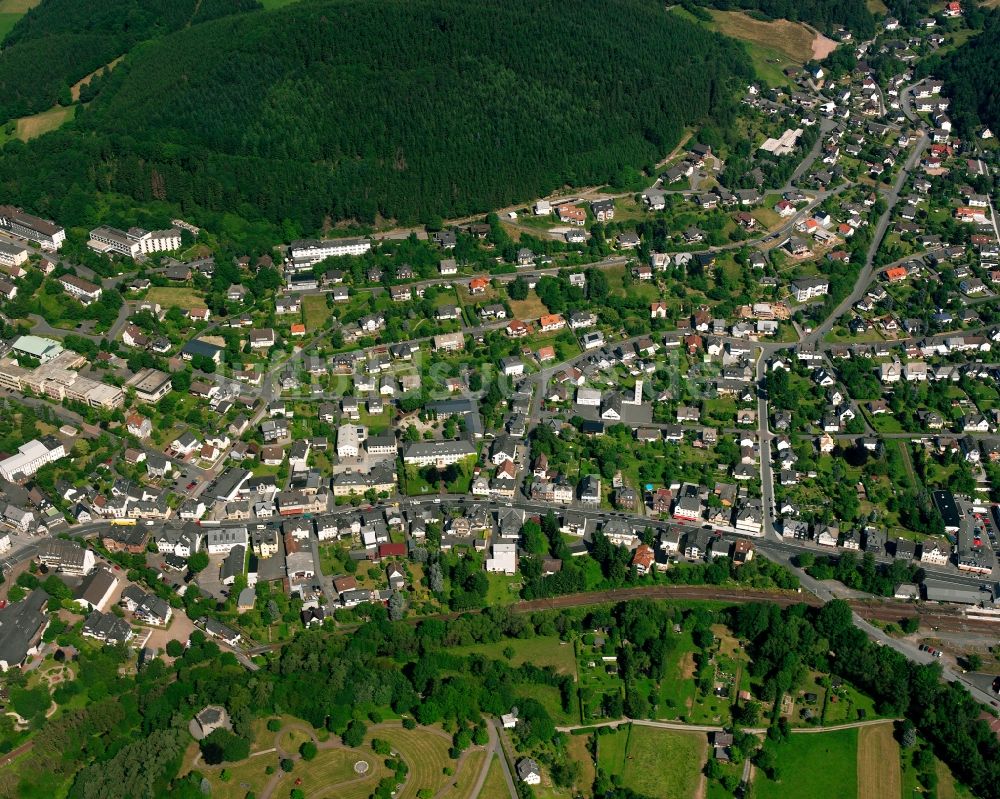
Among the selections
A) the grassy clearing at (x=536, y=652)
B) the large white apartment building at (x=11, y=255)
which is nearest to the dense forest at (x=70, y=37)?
the large white apartment building at (x=11, y=255)

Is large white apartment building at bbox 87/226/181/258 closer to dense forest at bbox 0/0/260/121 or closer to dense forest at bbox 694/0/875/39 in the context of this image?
dense forest at bbox 0/0/260/121

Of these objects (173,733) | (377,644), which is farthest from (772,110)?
(173,733)

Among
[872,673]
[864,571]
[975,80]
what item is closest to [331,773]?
[872,673]

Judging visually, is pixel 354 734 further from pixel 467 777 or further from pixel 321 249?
pixel 321 249

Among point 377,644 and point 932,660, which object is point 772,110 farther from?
point 377,644

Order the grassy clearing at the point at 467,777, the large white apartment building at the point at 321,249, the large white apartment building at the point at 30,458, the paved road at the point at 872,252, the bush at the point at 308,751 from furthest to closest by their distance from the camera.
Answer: the large white apartment building at the point at 321,249
the paved road at the point at 872,252
the large white apartment building at the point at 30,458
the bush at the point at 308,751
the grassy clearing at the point at 467,777

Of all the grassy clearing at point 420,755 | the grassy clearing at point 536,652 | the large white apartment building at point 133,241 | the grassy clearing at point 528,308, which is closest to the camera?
the grassy clearing at point 420,755

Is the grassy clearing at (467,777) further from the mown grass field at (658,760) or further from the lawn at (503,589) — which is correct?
the lawn at (503,589)
